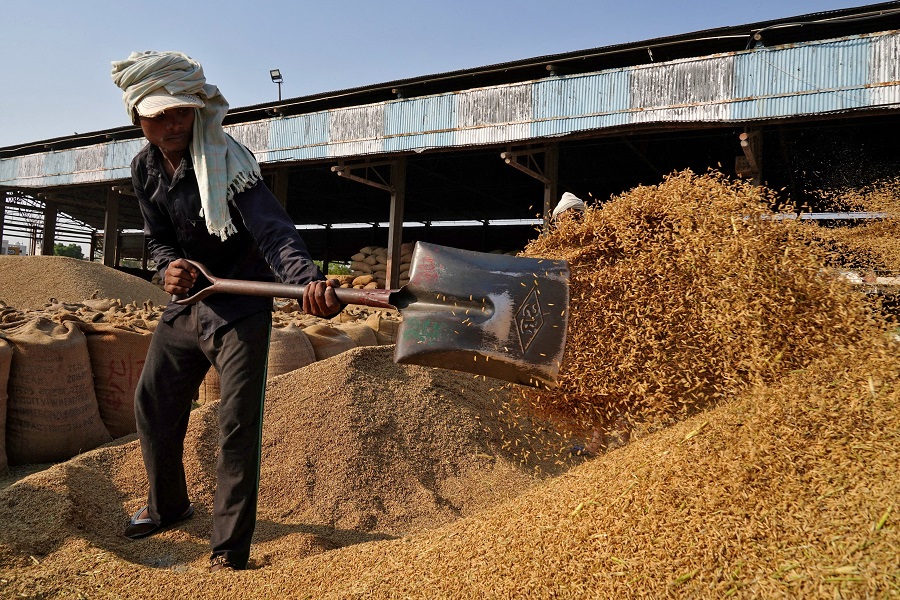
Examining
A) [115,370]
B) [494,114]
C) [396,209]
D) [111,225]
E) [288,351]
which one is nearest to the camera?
[115,370]

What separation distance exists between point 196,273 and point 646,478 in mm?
1475

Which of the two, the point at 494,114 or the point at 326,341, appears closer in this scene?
the point at 326,341

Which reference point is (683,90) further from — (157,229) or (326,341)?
(157,229)

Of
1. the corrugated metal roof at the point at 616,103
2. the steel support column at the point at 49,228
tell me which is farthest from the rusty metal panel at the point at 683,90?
the steel support column at the point at 49,228

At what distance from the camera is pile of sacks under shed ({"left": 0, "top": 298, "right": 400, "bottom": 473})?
2.53 m

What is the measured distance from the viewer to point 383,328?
478 cm

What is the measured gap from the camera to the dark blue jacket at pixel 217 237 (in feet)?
5.94

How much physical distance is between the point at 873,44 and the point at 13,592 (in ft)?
22.7

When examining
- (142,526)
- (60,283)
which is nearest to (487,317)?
(142,526)

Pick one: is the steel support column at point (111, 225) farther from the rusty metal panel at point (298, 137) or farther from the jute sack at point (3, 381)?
the jute sack at point (3, 381)

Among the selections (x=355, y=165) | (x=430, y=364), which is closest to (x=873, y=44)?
(x=430, y=364)

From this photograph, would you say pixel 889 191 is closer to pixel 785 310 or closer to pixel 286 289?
pixel 785 310

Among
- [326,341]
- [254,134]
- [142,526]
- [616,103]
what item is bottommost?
[142,526]

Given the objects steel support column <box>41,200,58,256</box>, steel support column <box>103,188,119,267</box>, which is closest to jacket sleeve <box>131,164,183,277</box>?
steel support column <box>103,188,119,267</box>
